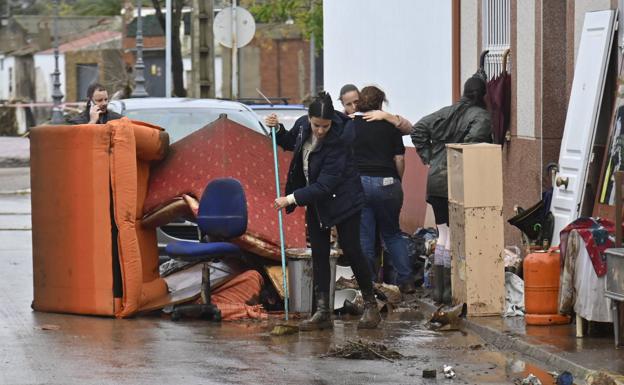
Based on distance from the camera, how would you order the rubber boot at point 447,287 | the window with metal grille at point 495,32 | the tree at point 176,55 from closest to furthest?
the rubber boot at point 447,287
the window with metal grille at point 495,32
the tree at point 176,55

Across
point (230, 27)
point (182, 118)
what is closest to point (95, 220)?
point (182, 118)

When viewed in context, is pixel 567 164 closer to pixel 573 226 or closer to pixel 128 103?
pixel 573 226

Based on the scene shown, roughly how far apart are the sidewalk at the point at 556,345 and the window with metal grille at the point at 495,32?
13.1 feet

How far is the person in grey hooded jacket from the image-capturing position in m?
12.5

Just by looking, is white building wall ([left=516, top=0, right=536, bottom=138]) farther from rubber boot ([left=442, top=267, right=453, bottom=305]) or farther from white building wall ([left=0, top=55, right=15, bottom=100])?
white building wall ([left=0, top=55, right=15, bottom=100])

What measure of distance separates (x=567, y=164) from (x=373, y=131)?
1802 mm

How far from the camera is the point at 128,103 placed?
16078 millimetres

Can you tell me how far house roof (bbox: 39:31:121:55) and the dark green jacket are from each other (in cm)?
6144

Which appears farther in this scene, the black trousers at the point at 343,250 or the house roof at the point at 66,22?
the house roof at the point at 66,22

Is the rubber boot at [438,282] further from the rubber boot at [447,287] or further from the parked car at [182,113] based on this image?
the parked car at [182,113]

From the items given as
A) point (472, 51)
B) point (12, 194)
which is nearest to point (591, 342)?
point (472, 51)

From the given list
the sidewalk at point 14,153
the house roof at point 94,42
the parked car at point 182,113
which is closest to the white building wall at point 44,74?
the house roof at point 94,42

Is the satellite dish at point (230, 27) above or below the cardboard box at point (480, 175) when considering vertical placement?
above

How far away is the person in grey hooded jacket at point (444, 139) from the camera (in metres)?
12.5
